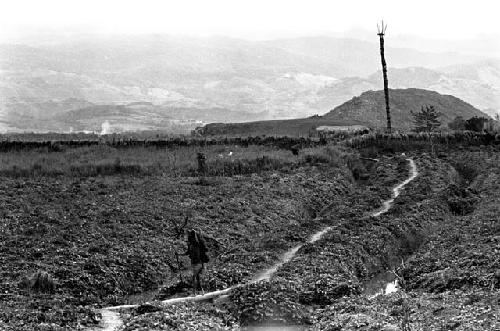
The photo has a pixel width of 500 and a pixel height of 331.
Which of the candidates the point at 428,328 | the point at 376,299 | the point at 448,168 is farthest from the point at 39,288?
the point at 448,168

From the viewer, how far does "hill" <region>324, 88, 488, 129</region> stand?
129m

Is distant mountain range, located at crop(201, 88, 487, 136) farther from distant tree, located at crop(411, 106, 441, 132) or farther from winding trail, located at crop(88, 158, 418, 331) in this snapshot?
winding trail, located at crop(88, 158, 418, 331)

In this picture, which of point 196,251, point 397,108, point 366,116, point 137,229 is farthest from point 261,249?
point 397,108

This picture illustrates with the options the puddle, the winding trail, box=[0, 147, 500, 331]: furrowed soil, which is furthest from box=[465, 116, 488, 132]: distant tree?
the puddle

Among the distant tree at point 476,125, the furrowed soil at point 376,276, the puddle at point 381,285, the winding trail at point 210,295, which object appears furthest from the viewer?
the distant tree at point 476,125

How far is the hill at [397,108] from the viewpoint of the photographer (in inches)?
5089

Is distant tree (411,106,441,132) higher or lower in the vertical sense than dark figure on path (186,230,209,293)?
higher

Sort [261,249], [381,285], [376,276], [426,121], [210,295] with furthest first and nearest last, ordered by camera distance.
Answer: [426,121] → [261,249] → [376,276] → [381,285] → [210,295]

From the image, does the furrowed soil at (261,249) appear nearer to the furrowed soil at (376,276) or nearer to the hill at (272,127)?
the furrowed soil at (376,276)

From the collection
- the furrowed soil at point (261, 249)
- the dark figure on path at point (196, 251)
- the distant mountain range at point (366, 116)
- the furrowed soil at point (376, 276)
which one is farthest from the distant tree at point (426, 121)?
the dark figure on path at point (196, 251)

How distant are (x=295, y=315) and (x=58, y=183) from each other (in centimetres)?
3549

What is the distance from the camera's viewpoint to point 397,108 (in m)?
140

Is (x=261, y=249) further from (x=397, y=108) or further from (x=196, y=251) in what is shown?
(x=397, y=108)

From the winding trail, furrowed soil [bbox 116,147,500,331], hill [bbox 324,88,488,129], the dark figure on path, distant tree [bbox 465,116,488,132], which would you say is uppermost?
hill [bbox 324,88,488,129]
